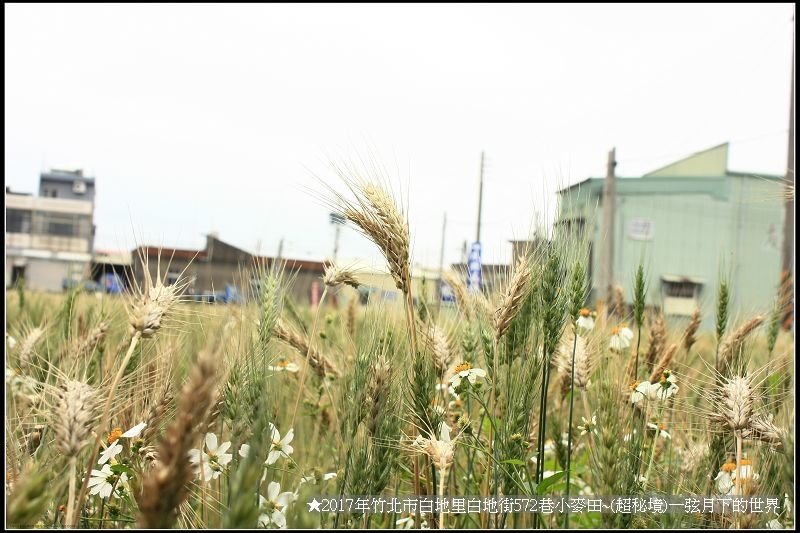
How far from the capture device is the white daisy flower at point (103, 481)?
1.36m

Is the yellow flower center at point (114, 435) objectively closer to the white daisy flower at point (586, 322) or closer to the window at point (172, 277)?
the window at point (172, 277)

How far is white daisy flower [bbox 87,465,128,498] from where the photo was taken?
4.47ft

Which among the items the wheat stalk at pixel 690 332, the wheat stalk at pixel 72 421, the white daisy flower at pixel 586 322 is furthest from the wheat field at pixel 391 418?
the wheat stalk at pixel 690 332

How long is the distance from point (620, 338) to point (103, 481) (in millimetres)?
2005

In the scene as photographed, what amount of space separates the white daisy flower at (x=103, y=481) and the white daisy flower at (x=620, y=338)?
1764 millimetres

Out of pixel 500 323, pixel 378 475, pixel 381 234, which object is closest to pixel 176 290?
Answer: pixel 381 234

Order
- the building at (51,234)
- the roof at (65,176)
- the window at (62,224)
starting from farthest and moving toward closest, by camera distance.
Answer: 1. the roof at (65,176)
2. the window at (62,224)
3. the building at (51,234)

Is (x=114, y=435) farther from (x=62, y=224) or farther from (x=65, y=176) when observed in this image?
(x=65, y=176)

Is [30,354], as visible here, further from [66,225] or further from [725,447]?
[66,225]

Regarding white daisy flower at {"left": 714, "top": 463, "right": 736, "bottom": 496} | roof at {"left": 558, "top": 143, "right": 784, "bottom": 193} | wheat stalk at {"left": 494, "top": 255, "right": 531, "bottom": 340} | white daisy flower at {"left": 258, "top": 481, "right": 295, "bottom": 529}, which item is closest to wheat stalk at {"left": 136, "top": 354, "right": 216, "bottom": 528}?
white daisy flower at {"left": 258, "top": 481, "right": 295, "bottom": 529}

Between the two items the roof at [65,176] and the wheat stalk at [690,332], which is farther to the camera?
the roof at [65,176]

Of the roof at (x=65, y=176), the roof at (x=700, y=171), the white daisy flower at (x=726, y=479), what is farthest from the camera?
the roof at (x=65, y=176)

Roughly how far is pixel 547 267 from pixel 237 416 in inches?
28.5

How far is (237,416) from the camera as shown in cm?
121
